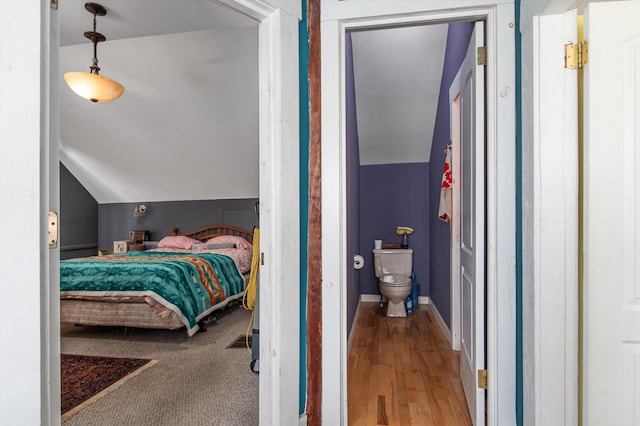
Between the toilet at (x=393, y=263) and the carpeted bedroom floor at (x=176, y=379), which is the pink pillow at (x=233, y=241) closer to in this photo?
the carpeted bedroom floor at (x=176, y=379)

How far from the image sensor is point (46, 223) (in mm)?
890

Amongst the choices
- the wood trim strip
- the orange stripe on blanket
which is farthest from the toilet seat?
the wood trim strip

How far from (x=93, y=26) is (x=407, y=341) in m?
3.44

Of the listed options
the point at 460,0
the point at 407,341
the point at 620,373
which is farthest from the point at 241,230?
the point at 620,373

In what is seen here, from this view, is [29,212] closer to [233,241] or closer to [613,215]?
[613,215]

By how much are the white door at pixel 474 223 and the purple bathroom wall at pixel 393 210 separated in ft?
7.84

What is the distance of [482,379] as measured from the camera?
171 centimetres

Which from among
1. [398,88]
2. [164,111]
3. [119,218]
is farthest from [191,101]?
[119,218]

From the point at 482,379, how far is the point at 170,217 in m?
5.21

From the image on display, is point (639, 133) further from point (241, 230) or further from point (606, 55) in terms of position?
point (241, 230)

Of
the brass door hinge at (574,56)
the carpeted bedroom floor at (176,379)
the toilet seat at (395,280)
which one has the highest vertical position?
the brass door hinge at (574,56)

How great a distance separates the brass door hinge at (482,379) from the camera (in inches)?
67.0

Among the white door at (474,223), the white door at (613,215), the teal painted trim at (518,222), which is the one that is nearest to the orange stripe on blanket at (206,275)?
the white door at (474,223)

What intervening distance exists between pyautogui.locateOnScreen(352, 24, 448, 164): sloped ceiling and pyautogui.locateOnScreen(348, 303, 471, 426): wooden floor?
6.69 ft
